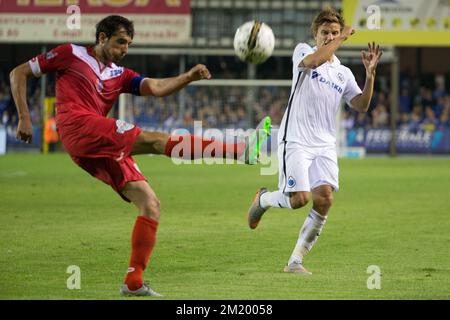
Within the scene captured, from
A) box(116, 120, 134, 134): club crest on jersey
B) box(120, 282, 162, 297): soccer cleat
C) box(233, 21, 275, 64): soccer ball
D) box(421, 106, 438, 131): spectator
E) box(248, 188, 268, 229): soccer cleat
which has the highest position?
box(233, 21, 275, 64): soccer ball

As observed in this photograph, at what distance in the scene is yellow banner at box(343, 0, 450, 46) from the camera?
38.4 metres

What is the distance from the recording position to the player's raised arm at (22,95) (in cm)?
831

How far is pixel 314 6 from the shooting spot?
135 feet

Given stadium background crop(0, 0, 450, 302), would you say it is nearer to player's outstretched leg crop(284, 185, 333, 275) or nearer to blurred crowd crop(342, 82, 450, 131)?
blurred crowd crop(342, 82, 450, 131)

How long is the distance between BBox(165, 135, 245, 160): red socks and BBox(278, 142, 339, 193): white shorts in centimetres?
115

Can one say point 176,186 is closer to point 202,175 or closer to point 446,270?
point 202,175

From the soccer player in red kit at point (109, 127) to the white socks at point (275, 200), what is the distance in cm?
125

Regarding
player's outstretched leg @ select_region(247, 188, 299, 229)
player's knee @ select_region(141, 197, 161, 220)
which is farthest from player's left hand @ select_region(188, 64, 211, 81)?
player's outstretched leg @ select_region(247, 188, 299, 229)

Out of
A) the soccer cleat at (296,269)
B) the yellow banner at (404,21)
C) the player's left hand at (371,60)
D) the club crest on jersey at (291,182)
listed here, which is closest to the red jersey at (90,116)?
the club crest on jersey at (291,182)

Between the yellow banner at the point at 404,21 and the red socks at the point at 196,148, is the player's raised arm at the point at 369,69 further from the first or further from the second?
the yellow banner at the point at 404,21

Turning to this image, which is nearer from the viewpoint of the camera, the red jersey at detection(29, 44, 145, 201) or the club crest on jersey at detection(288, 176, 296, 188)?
the red jersey at detection(29, 44, 145, 201)

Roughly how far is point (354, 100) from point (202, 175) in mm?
15821

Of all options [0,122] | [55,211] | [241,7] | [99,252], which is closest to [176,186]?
[55,211]

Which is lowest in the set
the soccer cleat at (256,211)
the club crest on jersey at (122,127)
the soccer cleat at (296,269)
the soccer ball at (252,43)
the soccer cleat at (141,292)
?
the soccer cleat at (296,269)
